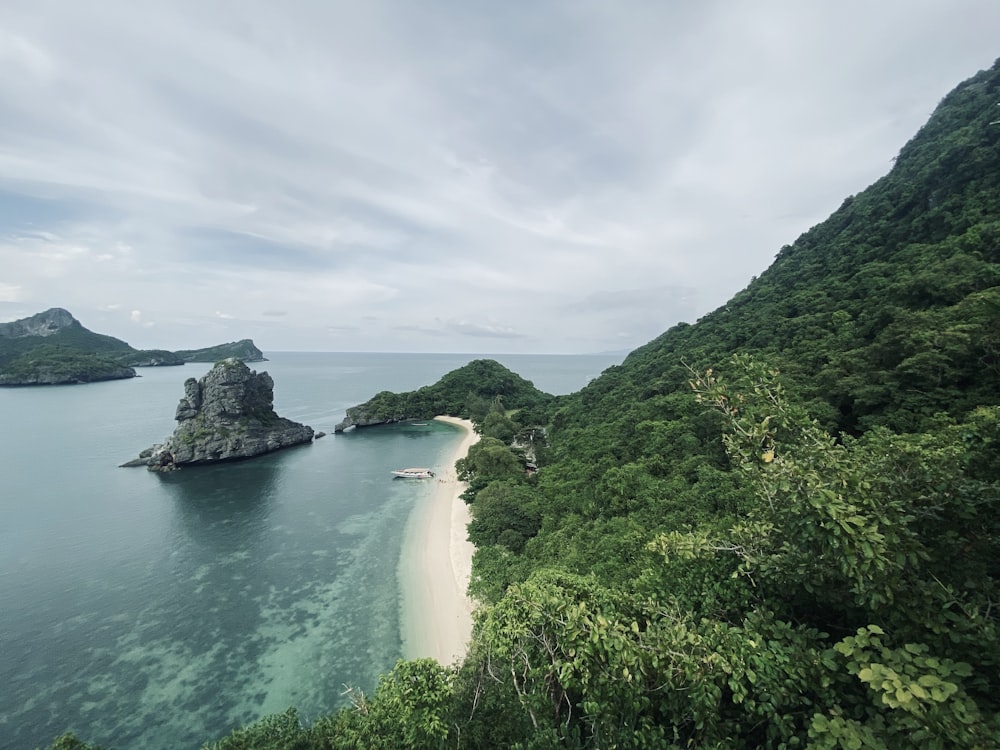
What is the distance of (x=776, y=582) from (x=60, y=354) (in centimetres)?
19079

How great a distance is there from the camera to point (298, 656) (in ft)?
65.2

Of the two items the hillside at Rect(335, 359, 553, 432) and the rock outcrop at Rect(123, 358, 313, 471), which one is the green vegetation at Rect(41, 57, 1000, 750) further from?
the hillside at Rect(335, 359, 553, 432)

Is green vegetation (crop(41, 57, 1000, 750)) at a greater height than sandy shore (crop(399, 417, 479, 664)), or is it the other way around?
green vegetation (crop(41, 57, 1000, 750))

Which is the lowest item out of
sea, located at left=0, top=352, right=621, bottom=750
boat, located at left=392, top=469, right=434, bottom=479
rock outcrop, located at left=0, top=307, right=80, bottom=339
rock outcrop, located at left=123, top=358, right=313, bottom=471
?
sea, located at left=0, top=352, right=621, bottom=750

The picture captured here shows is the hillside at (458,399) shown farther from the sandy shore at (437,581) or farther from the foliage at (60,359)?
the foliage at (60,359)

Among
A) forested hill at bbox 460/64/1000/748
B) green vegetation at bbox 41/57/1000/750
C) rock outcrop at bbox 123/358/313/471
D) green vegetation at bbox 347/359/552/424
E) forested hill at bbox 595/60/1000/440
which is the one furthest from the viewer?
green vegetation at bbox 347/359/552/424

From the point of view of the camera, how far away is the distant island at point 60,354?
119m

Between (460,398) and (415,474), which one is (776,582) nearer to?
(415,474)

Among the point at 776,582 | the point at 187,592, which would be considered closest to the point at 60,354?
the point at 187,592

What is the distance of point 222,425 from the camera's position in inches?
2228

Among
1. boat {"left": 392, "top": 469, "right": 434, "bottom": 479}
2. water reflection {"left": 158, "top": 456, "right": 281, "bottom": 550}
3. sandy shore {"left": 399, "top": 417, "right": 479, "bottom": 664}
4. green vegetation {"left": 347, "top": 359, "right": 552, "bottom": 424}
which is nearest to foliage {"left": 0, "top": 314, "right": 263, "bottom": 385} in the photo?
green vegetation {"left": 347, "top": 359, "right": 552, "bottom": 424}

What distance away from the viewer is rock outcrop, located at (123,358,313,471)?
5228 cm

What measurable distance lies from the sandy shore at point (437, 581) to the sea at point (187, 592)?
3.18ft

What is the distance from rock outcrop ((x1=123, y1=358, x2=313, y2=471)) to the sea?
8.80 feet
